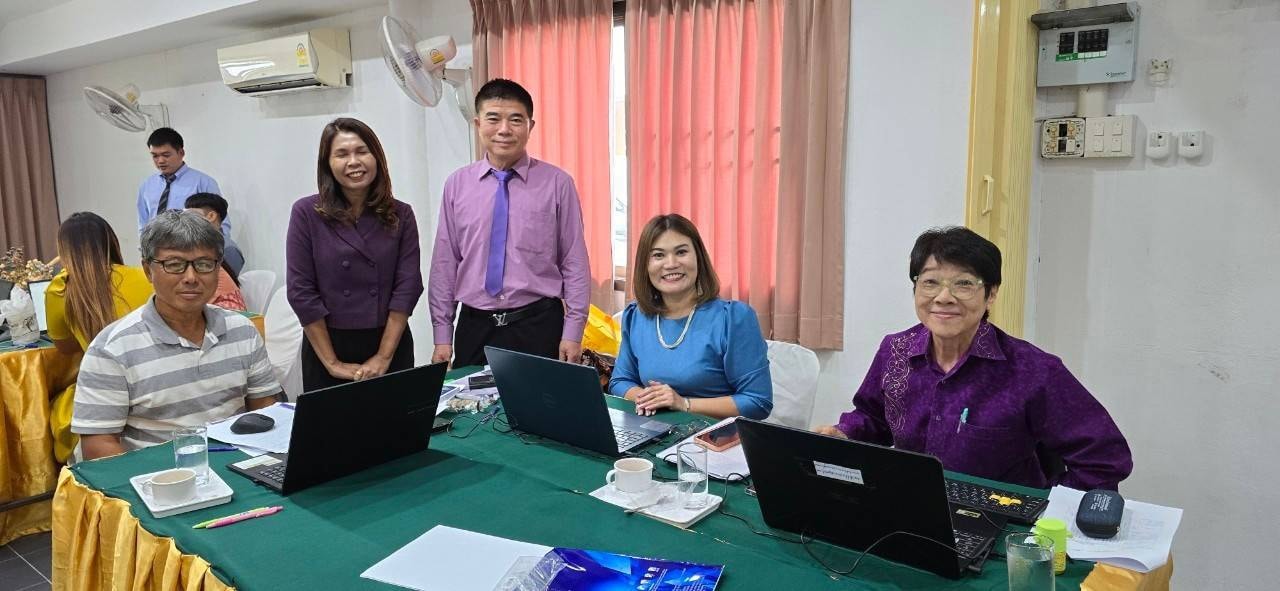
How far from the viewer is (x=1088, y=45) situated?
2.59 metres

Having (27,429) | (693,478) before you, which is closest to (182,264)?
(693,478)

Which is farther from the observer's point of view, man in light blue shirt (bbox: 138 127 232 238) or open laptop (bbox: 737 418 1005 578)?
man in light blue shirt (bbox: 138 127 232 238)

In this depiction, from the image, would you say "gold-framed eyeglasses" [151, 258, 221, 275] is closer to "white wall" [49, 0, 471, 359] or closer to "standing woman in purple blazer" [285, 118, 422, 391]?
"standing woman in purple blazer" [285, 118, 422, 391]

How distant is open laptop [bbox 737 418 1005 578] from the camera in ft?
3.93

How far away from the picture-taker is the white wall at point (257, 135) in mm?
4684

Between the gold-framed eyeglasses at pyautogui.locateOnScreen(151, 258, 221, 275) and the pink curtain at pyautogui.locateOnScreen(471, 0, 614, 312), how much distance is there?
2.07 metres

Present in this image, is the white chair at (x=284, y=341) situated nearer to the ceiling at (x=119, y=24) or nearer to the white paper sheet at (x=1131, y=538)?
the ceiling at (x=119, y=24)

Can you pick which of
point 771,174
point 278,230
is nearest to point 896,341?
point 771,174

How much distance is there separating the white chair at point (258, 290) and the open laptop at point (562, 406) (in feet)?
11.0

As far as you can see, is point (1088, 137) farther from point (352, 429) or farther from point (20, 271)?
point (20, 271)

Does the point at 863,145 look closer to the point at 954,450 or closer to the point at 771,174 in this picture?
the point at 771,174

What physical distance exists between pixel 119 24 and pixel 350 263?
14.6 feet

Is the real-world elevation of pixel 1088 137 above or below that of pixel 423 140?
below

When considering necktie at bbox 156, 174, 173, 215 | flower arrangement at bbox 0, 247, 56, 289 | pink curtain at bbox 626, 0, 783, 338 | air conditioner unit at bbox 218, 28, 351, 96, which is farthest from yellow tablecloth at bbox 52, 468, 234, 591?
necktie at bbox 156, 174, 173, 215
